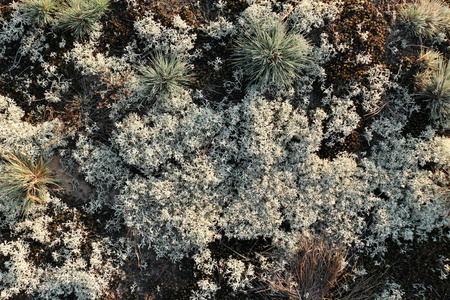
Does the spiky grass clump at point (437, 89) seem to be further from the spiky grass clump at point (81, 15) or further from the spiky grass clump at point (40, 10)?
the spiky grass clump at point (40, 10)

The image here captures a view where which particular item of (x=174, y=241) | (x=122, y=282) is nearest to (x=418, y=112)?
(x=174, y=241)

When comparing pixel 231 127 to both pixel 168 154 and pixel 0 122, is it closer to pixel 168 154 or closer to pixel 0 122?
pixel 168 154

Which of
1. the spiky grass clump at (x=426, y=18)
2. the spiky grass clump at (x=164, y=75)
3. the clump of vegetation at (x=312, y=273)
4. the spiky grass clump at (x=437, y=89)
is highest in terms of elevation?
the spiky grass clump at (x=426, y=18)

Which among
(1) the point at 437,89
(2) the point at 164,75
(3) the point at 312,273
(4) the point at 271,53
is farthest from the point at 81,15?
(1) the point at 437,89

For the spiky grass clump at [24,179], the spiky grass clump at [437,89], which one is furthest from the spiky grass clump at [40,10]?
the spiky grass clump at [437,89]

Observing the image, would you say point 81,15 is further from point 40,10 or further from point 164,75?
point 164,75

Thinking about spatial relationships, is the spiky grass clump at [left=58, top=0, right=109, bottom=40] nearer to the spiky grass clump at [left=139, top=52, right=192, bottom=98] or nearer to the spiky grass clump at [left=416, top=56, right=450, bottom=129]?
the spiky grass clump at [left=139, top=52, right=192, bottom=98]
